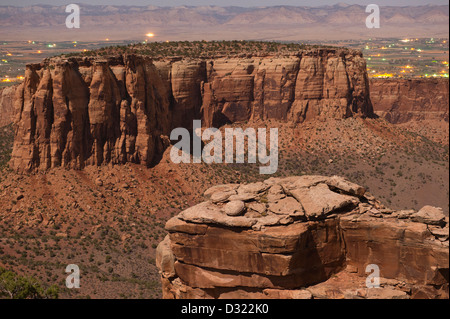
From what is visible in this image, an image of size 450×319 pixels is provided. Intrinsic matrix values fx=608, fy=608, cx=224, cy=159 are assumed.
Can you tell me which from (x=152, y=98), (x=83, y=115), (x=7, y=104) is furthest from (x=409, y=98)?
(x=83, y=115)

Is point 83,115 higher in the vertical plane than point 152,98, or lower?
lower

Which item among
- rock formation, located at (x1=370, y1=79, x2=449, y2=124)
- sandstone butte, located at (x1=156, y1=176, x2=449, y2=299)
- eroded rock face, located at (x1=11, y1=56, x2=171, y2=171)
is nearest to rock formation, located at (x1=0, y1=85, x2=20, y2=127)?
eroded rock face, located at (x1=11, y1=56, x2=171, y2=171)

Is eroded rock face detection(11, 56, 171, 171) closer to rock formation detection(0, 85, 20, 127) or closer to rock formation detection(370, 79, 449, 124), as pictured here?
rock formation detection(0, 85, 20, 127)

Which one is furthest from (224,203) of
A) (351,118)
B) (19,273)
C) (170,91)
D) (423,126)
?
(423,126)

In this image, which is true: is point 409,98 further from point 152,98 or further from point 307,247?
point 307,247

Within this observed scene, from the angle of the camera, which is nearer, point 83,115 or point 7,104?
point 83,115

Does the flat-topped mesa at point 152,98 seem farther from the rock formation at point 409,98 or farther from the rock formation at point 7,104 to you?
the rock formation at point 7,104

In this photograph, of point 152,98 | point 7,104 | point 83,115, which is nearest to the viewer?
point 83,115
